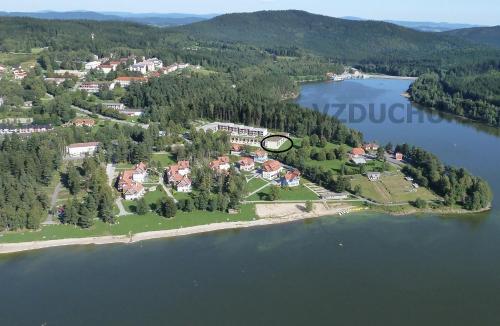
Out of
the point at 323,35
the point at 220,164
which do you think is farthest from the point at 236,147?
the point at 323,35

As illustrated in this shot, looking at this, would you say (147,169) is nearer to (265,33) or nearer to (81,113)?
(81,113)

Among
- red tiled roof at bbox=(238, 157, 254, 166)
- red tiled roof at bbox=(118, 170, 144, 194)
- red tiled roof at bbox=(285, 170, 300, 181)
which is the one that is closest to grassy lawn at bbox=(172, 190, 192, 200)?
red tiled roof at bbox=(118, 170, 144, 194)

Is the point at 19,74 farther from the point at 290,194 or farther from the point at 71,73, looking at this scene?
the point at 290,194

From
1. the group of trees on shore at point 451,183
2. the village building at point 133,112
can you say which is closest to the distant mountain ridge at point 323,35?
the village building at point 133,112

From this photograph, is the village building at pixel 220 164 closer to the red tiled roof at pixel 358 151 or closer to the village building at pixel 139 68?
the red tiled roof at pixel 358 151

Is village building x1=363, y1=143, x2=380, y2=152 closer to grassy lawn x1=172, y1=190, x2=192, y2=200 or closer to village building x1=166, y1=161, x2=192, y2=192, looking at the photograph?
village building x1=166, y1=161, x2=192, y2=192

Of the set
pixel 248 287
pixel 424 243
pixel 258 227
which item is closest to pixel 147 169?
pixel 258 227
